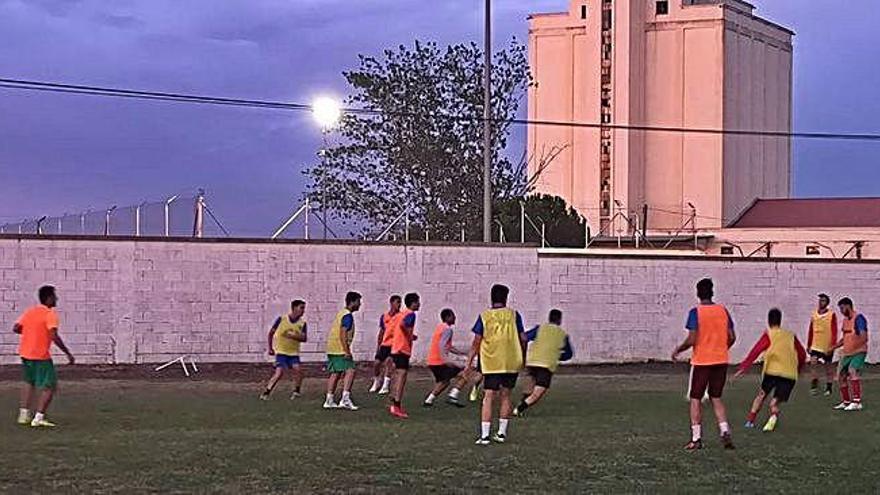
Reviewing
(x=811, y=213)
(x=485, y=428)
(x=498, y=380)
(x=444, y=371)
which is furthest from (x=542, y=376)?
(x=811, y=213)

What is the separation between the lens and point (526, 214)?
53094 millimetres

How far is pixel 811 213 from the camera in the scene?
64.7 m

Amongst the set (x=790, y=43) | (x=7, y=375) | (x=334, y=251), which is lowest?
(x=7, y=375)

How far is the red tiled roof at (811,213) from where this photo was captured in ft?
207

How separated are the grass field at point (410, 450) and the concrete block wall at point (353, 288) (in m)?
8.01

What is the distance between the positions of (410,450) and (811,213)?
5172 cm

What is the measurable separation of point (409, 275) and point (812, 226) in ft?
108

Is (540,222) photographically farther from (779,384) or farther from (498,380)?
(498,380)

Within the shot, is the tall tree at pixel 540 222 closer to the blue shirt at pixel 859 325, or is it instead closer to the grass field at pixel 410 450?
the blue shirt at pixel 859 325

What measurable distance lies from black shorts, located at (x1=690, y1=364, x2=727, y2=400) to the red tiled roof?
1868 inches

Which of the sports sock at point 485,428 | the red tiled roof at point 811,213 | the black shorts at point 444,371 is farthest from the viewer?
the red tiled roof at point 811,213

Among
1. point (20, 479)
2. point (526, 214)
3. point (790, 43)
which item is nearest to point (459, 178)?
point (526, 214)

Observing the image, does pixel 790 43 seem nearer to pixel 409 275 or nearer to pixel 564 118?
pixel 564 118

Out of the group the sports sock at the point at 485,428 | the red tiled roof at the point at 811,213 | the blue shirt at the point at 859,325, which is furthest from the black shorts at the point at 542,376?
the red tiled roof at the point at 811,213
